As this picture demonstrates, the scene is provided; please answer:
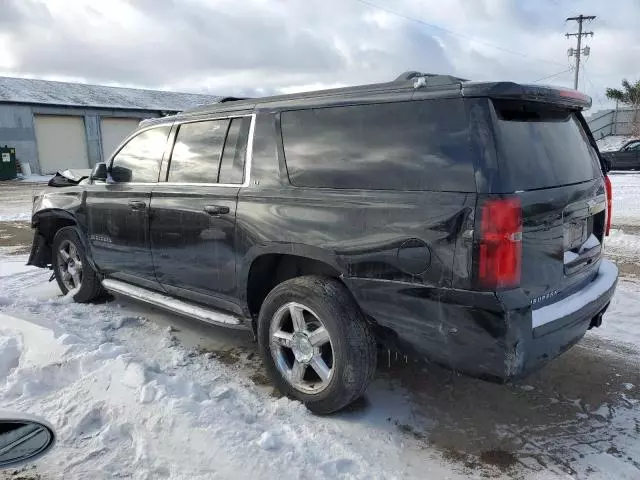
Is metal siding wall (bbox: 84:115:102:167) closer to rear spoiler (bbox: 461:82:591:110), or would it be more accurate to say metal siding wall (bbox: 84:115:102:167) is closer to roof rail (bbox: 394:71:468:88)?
roof rail (bbox: 394:71:468:88)

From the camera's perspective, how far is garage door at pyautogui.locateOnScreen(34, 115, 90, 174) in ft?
92.6

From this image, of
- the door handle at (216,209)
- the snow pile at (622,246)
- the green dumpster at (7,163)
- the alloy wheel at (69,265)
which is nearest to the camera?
the door handle at (216,209)

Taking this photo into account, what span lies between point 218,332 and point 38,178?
25.3 metres

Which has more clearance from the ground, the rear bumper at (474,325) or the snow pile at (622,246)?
the rear bumper at (474,325)

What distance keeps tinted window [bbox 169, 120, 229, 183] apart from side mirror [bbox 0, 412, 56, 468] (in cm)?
232

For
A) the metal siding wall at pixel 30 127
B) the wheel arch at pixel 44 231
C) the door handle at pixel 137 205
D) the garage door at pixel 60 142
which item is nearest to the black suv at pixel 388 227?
the door handle at pixel 137 205

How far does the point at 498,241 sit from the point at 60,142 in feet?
101

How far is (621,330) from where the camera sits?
463 centimetres

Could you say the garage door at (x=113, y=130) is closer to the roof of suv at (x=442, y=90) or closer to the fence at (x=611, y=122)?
the roof of suv at (x=442, y=90)

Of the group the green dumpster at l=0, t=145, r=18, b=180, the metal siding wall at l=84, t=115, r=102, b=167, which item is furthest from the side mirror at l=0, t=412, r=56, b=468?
the metal siding wall at l=84, t=115, r=102, b=167

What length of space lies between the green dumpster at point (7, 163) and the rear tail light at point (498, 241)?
27765 millimetres

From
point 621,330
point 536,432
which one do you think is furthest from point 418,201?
point 621,330

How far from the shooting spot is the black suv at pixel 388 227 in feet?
8.61

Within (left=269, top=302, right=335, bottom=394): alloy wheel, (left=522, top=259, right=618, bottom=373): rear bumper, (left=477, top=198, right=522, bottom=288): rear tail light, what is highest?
(left=477, top=198, right=522, bottom=288): rear tail light
